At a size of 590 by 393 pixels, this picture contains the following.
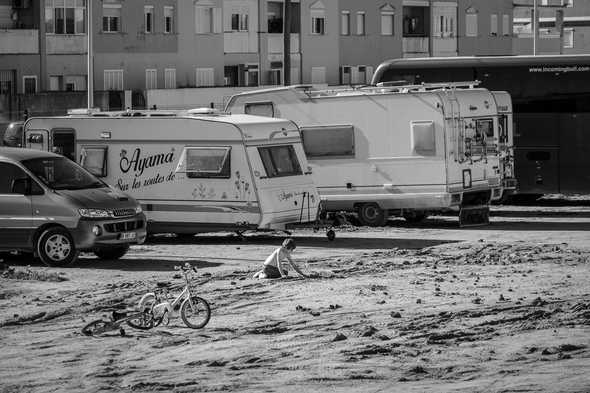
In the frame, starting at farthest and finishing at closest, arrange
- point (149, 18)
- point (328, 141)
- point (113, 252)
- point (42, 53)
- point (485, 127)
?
1. point (149, 18)
2. point (42, 53)
3. point (485, 127)
4. point (328, 141)
5. point (113, 252)

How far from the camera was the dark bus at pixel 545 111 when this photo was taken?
3762 centimetres

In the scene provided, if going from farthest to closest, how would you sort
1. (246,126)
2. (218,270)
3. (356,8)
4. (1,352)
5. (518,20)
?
(518,20)
(356,8)
(246,126)
(218,270)
(1,352)

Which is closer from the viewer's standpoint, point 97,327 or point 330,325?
point 97,327

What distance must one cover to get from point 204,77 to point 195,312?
4601cm

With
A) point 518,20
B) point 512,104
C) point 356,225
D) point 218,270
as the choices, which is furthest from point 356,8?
point 218,270

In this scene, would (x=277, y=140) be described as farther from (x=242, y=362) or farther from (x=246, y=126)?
(x=242, y=362)

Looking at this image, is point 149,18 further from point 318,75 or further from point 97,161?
point 97,161

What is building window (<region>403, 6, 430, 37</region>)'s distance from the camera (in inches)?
2926

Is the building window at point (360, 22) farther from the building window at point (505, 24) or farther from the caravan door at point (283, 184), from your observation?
the caravan door at point (283, 184)

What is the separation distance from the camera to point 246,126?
29172mm

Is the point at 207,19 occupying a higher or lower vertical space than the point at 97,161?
higher

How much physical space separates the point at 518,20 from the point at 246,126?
59582 millimetres

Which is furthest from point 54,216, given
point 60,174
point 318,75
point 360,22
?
point 360,22

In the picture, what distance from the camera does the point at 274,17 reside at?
6850 cm
